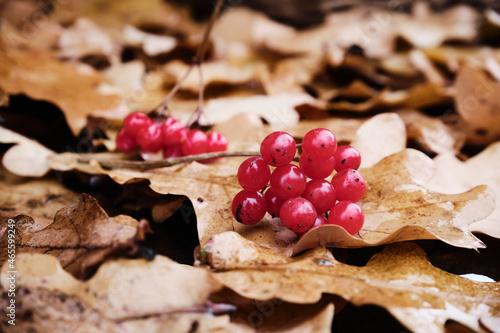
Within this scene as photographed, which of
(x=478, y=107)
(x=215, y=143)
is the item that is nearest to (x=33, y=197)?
(x=215, y=143)

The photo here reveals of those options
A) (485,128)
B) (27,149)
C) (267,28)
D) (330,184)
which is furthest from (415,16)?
(27,149)

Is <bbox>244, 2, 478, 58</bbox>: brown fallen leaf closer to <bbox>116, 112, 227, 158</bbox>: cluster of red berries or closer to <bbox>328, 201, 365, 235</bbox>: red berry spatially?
<bbox>116, 112, 227, 158</bbox>: cluster of red berries

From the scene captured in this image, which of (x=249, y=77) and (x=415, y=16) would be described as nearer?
(x=249, y=77)

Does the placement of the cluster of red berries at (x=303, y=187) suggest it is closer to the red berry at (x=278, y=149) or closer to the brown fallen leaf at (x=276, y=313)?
the red berry at (x=278, y=149)

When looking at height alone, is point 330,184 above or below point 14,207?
above

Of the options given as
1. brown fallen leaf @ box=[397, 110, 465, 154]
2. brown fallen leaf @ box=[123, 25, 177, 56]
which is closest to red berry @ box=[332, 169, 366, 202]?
brown fallen leaf @ box=[397, 110, 465, 154]

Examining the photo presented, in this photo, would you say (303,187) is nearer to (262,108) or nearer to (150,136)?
(150,136)

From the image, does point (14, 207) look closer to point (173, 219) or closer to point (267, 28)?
A: point (173, 219)
